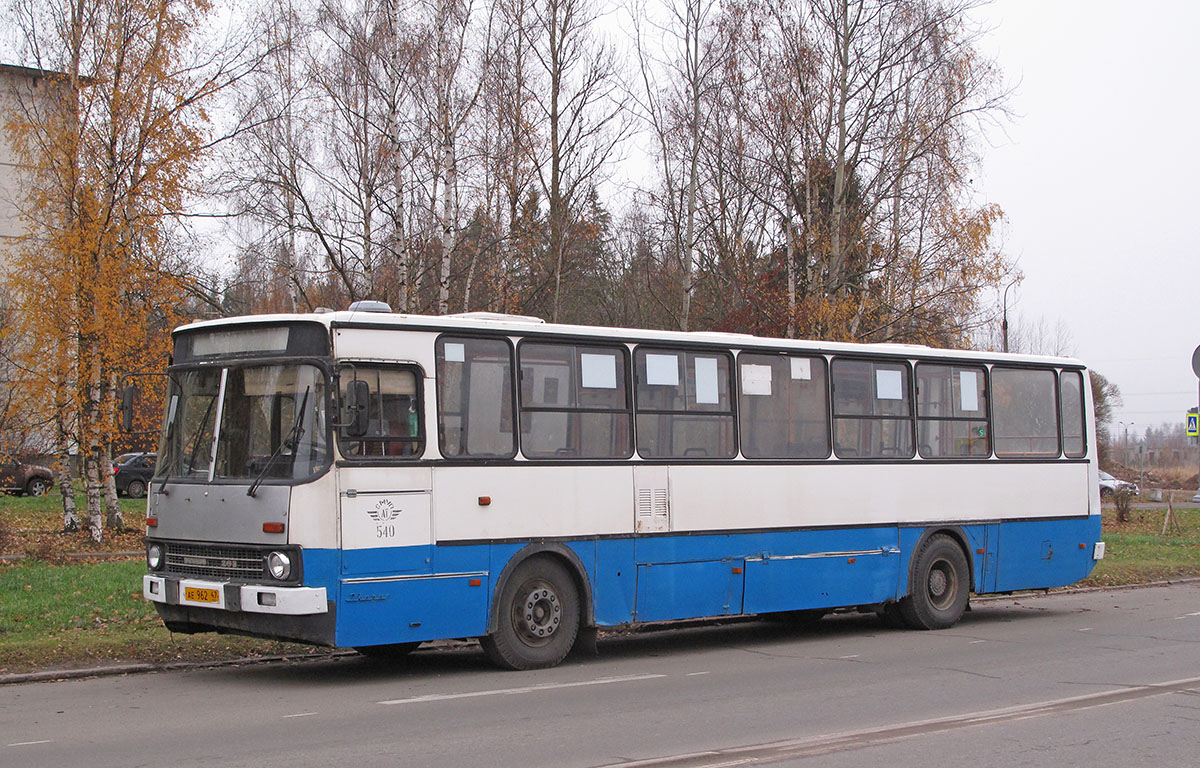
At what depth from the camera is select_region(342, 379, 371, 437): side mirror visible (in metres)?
11.0

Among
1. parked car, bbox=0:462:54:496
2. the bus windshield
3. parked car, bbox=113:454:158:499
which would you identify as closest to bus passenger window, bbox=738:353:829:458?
the bus windshield

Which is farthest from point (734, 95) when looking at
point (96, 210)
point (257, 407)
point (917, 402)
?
point (257, 407)

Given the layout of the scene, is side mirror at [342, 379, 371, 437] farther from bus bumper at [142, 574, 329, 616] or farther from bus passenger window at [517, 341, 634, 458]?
bus passenger window at [517, 341, 634, 458]

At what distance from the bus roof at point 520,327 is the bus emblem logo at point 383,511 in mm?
1541

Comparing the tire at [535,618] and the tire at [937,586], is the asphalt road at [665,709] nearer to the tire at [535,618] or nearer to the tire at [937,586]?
the tire at [535,618]

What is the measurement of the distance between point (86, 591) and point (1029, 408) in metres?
12.4

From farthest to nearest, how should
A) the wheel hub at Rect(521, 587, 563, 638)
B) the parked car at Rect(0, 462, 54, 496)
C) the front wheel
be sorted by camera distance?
the front wheel → the parked car at Rect(0, 462, 54, 496) → the wheel hub at Rect(521, 587, 563, 638)

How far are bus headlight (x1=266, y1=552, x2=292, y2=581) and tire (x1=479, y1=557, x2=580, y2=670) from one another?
6.84ft

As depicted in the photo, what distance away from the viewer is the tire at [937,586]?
15.9m

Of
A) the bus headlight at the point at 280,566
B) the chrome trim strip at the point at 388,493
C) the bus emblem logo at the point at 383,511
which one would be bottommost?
the bus headlight at the point at 280,566

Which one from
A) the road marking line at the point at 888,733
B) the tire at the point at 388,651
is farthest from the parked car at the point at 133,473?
the road marking line at the point at 888,733

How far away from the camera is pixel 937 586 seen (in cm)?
1627

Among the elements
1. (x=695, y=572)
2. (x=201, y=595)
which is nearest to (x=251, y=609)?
(x=201, y=595)

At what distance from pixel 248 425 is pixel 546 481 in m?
2.82
